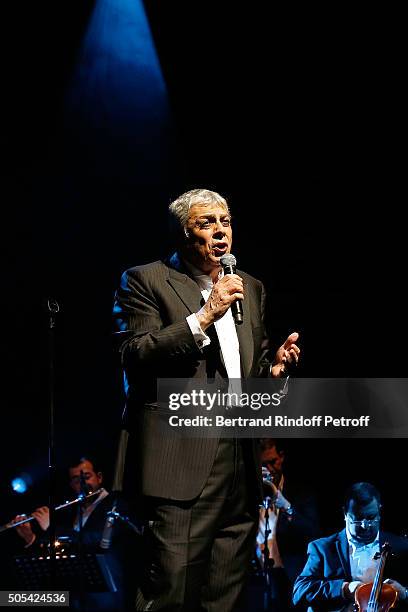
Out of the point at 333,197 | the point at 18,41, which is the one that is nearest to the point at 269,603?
the point at 333,197

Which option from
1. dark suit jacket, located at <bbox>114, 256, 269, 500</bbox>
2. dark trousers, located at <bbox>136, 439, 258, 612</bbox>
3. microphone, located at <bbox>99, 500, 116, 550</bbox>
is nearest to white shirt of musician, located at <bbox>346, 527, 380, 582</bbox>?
dark trousers, located at <bbox>136, 439, 258, 612</bbox>

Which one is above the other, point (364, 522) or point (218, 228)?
point (218, 228)

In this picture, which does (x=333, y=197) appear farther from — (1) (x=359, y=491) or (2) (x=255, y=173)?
(1) (x=359, y=491)

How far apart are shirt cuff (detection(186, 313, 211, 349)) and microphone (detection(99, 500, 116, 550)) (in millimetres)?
4195

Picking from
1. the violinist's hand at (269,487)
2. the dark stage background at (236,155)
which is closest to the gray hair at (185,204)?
the dark stage background at (236,155)

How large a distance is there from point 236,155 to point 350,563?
9.29 feet

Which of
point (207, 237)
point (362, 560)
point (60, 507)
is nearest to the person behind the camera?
point (207, 237)

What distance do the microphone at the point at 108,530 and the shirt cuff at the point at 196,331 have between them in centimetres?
420

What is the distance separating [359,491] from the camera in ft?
13.9

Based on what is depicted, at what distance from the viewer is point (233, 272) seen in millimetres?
2510

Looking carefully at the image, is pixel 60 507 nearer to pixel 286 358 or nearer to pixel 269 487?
pixel 269 487

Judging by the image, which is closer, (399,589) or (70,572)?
(399,589)

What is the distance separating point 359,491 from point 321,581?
0.53 meters

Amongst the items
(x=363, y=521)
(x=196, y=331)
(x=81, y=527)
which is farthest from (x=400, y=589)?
(x=81, y=527)
